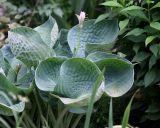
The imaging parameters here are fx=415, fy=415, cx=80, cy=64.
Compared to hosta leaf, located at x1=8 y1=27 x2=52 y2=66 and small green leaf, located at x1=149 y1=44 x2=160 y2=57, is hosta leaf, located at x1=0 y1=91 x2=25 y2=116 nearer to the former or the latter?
hosta leaf, located at x1=8 y1=27 x2=52 y2=66

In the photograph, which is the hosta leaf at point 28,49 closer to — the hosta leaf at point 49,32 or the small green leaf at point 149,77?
the hosta leaf at point 49,32

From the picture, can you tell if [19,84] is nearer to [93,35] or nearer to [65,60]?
[65,60]

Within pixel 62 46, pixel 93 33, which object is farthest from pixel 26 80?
pixel 93 33

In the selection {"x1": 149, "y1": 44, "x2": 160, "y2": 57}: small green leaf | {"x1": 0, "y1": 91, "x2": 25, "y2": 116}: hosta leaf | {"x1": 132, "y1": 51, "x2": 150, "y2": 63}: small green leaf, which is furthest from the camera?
{"x1": 132, "y1": 51, "x2": 150, "y2": 63}: small green leaf

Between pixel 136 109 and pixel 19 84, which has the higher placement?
pixel 19 84

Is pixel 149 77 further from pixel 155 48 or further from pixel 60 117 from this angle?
pixel 60 117

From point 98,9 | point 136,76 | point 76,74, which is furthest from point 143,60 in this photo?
point 98,9

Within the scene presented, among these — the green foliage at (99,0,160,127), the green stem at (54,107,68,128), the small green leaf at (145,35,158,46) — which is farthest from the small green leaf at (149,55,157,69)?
the green stem at (54,107,68,128)
